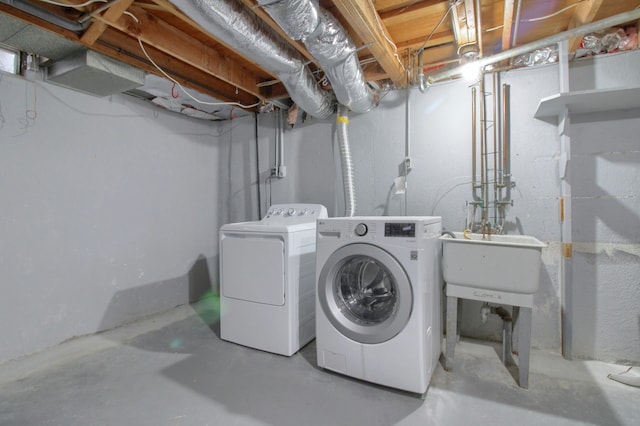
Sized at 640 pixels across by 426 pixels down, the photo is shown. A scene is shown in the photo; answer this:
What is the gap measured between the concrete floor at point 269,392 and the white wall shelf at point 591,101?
1.71 m

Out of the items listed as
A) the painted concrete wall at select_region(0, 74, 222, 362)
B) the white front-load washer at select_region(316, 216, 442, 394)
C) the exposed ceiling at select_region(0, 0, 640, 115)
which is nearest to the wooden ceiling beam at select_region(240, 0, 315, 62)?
the exposed ceiling at select_region(0, 0, 640, 115)

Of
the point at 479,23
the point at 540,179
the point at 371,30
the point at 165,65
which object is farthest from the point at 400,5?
the point at 165,65

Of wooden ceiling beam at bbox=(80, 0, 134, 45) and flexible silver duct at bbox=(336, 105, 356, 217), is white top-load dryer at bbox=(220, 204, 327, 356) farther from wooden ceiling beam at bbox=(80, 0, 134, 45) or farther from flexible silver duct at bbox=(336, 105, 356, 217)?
wooden ceiling beam at bbox=(80, 0, 134, 45)

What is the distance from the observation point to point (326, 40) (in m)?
1.76

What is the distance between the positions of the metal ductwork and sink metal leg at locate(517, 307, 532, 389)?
184 cm

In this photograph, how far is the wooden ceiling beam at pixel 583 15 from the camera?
66.7 inches

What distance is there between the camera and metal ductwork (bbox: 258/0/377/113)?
58.4 inches

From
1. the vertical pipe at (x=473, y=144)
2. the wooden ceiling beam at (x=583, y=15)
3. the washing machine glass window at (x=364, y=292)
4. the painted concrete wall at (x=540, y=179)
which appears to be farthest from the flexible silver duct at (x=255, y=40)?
the wooden ceiling beam at (x=583, y=15)

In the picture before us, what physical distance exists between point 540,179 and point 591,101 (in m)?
0.57

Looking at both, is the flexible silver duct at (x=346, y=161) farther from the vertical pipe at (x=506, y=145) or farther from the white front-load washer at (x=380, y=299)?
the vertical pipe at (x=506, y=145)

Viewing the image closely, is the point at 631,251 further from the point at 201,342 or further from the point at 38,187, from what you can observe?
the point at 38,187

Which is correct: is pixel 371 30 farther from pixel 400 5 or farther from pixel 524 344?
pixel 524 344

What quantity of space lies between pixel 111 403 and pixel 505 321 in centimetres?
244

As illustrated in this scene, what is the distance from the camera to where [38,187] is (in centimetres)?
224
